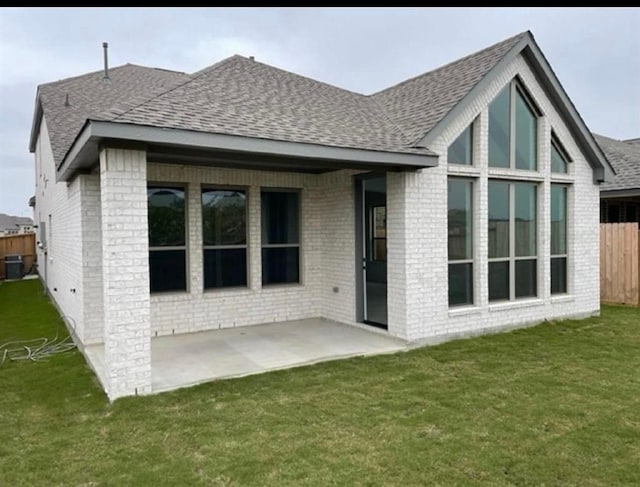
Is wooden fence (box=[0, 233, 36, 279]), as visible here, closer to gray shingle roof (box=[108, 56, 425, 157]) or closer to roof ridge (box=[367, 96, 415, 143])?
gray shingle roof (box=[108, 56, 425, 157])

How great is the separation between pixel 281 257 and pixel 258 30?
4.89 metres

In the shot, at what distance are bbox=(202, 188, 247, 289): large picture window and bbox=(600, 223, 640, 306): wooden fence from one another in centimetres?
901

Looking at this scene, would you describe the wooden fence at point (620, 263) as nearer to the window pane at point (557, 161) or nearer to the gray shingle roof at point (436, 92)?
the window pane at point (557, 161)

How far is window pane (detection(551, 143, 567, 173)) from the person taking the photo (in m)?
9.06

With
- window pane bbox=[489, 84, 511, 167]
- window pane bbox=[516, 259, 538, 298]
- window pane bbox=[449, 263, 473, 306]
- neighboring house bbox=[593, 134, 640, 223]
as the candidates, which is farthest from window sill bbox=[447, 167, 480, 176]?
neighboring house bbox=[593, 134, 640, 223]

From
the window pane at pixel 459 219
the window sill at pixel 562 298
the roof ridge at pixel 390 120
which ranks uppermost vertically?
the roof ridge at pixel 390 120

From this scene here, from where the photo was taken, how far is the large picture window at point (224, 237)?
8.45 m

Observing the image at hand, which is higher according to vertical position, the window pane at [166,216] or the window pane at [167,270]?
the window pane at [166,216]

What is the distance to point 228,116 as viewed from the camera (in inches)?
237

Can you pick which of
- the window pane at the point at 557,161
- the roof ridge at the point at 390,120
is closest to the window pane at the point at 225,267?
the roof ridge at the point at 390,120

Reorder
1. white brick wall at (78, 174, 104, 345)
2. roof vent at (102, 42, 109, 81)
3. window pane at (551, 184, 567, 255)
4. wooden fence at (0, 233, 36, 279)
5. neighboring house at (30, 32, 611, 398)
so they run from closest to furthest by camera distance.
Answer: neighboring house at (30, 32, 611, 398)
white brick wall at (78, 174, 104, 345)
window pane at (551, 184, 567, 255)
roof vent at (102, 42, 109, 81)
wooden fence at (0, 233, 36, 279)

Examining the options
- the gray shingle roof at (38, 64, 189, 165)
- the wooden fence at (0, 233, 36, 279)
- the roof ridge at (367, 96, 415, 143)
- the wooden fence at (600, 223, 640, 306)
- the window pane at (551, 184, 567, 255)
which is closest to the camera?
the roof ridge at (367, 96, 415, 143)

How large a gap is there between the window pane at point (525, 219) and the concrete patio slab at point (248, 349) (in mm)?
3168

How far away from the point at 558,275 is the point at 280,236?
548 cm
